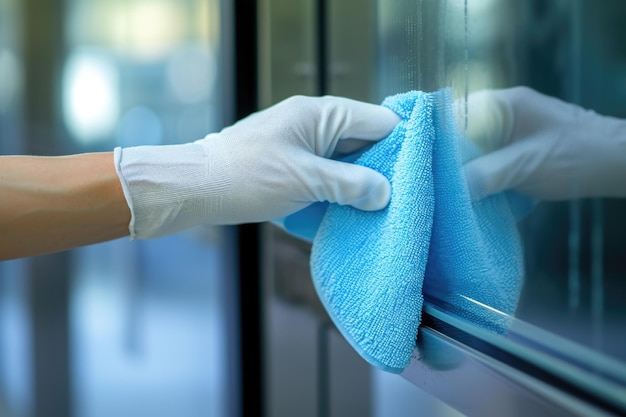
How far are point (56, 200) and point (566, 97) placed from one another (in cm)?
40

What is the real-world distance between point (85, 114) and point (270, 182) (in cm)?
126

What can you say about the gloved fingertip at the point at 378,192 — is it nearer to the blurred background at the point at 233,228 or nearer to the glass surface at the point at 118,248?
the blurred background at the point at 233,228

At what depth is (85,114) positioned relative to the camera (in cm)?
165

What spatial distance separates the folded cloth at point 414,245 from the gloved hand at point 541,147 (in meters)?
0.02

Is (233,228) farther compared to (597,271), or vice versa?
(233,228)

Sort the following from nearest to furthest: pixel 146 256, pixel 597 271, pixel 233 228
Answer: pixel 597 271 → pixel 233 228 → pixel 146 256

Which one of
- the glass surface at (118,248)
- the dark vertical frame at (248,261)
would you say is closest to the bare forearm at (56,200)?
the dark vertical frame at (248,261)

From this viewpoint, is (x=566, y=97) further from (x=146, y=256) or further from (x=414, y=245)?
(x=146, y=256)

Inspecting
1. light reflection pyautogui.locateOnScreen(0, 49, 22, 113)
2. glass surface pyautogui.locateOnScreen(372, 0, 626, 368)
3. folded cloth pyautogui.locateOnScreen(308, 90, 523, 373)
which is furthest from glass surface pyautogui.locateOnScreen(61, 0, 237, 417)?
glass surface pyautogui.locateOnScreen(372, 0, 626, 368)

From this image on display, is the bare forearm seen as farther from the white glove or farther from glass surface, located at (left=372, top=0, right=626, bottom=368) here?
glass surface, located at (left=372, top=0, right=626, bottom=368)

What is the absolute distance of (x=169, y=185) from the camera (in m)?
0.53

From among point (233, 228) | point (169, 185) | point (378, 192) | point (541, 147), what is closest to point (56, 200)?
point (169, 185)

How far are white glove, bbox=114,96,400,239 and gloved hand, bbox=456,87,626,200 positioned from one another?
0.09 metres

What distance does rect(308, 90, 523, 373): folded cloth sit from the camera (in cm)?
48
